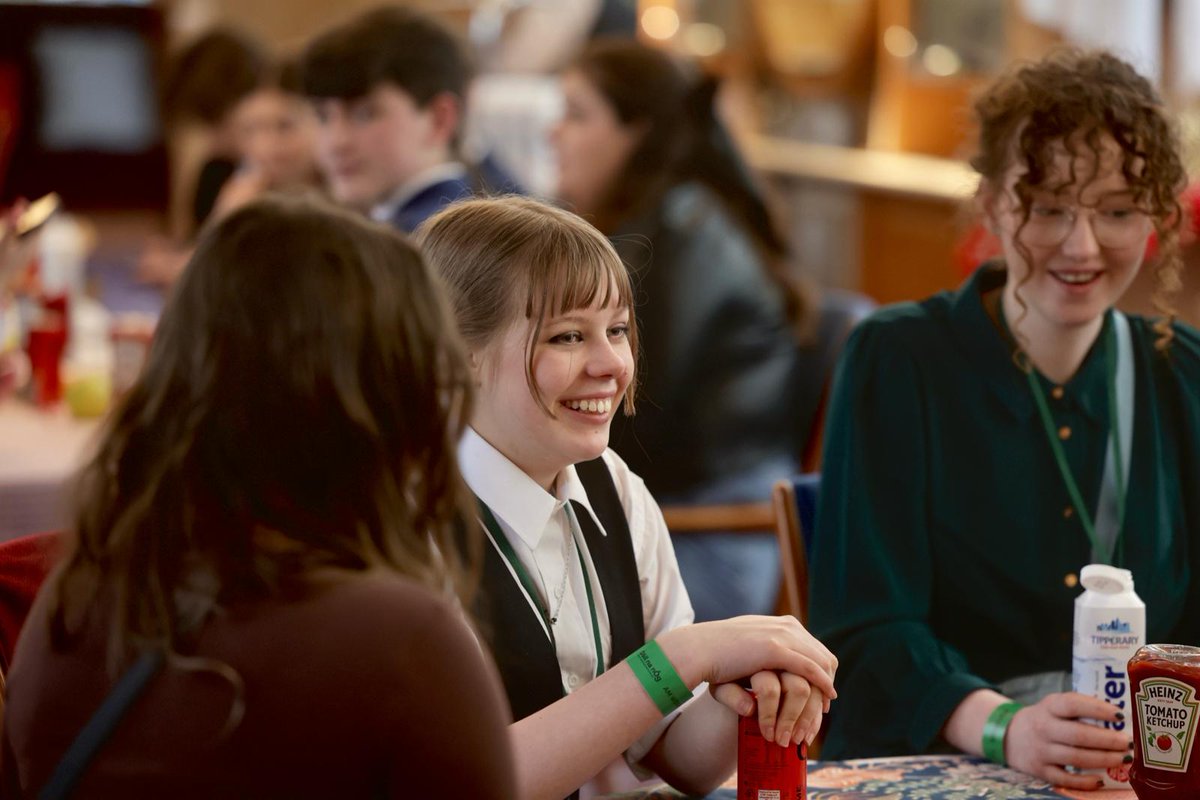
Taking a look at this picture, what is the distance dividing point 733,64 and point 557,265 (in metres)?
6.68

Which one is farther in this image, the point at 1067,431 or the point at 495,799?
the point at 1067,431

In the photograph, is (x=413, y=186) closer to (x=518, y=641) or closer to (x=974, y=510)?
(x=974, y=510)

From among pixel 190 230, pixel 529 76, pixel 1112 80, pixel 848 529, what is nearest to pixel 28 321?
pixel 190 230

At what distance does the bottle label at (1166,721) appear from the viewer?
1.27m

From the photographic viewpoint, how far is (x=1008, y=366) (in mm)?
1783

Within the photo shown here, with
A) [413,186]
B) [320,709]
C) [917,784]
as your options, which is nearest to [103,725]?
[320,709]

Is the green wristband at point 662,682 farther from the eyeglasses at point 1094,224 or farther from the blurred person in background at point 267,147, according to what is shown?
the blurred person in background at point 267,147

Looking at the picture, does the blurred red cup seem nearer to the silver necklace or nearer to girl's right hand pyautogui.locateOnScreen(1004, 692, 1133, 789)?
the silver necklace

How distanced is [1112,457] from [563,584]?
72 centimetres

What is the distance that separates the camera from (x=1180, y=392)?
1.79m

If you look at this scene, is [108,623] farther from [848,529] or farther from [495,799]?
[848,529]

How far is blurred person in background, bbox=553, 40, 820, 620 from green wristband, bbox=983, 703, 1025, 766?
60.6 inches

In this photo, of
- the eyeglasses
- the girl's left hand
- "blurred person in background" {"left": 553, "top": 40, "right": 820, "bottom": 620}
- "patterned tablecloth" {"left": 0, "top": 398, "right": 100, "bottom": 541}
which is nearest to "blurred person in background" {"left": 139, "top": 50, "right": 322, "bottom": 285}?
"blurred person in background" {"left": 553, "top": 40, "right": 820, "bottom": 620}

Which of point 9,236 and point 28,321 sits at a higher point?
point 9,236
